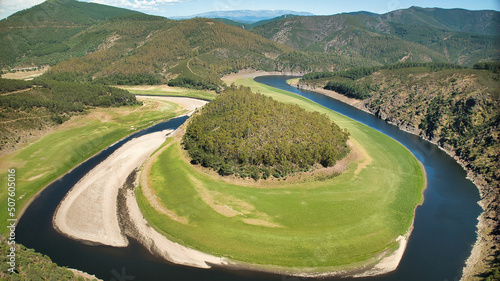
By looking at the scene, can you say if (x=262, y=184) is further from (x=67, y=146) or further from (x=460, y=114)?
(x=460, y=114)

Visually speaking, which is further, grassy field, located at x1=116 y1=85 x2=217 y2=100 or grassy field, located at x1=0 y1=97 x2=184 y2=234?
grassy field, located at x1=116 y1=85 x2=217 y2=100

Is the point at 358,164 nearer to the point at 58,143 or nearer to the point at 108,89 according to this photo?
the point at 58,143

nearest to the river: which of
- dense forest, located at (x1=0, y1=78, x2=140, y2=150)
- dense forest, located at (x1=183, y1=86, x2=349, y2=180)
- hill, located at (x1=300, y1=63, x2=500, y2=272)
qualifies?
hill, located at (x1=300, y1=63, x2=500, y2=272)

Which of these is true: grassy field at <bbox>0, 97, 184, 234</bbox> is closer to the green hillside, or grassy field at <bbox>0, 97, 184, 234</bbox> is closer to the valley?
the valley

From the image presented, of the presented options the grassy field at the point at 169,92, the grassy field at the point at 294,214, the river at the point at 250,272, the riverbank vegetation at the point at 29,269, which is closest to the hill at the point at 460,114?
the river at the point at 250,272

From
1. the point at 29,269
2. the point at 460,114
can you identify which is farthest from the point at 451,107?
the point at 29,269

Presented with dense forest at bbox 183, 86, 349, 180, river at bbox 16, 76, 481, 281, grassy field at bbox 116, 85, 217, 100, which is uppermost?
Result: grassy field at bbox 116, 85, 217, 100

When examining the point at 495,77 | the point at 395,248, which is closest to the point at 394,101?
the point at 495,77
